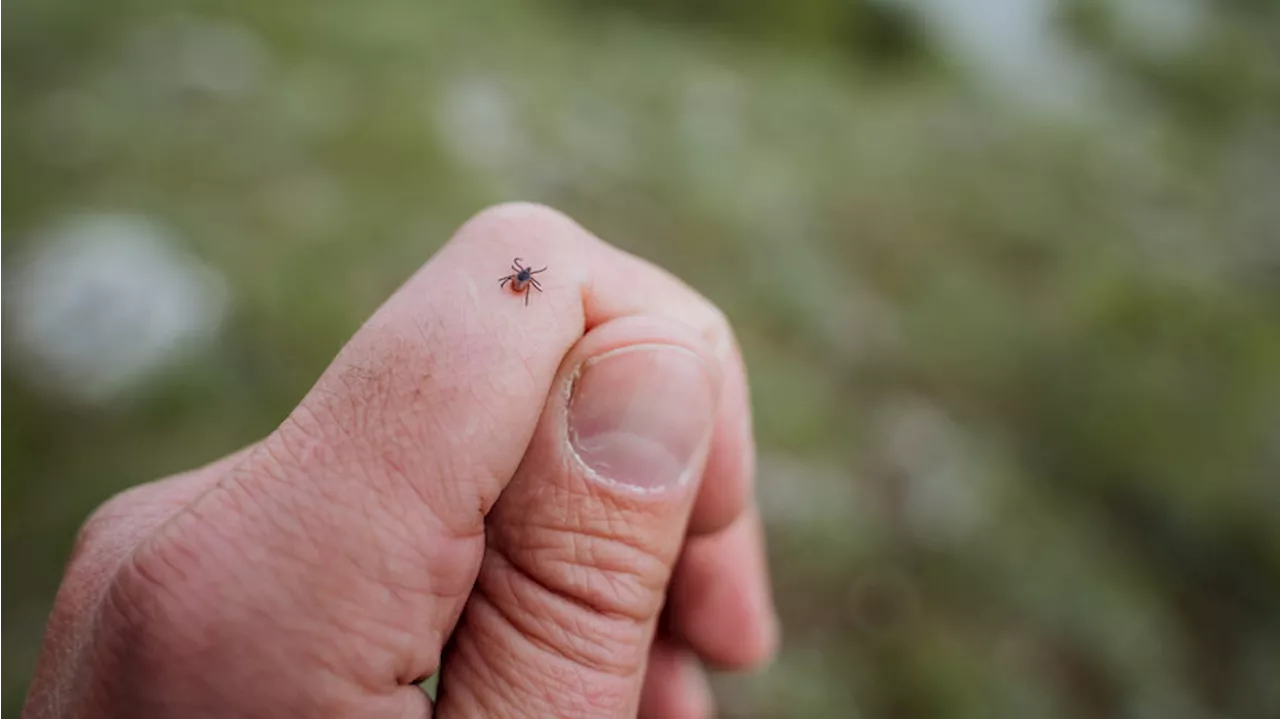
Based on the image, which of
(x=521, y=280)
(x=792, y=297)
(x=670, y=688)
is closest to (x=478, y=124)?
(x=792, y=297)

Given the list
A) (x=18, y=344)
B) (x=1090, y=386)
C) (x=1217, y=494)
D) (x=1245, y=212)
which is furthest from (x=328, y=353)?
(x=1245, y=212)

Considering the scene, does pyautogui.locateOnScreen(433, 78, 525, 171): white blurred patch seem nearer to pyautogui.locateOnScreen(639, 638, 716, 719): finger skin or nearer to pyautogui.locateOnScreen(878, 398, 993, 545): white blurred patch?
pyautogui.locateOnScreen(878, 398, 993, 545): white blurred patch

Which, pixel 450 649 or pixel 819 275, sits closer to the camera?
pixel 450 649

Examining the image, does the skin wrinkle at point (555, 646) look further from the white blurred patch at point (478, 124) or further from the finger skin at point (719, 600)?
the white blurred patch at point (478, 124)

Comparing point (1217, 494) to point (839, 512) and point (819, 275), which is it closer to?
point (839, 512)

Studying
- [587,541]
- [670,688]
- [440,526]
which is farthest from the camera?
[670,688]

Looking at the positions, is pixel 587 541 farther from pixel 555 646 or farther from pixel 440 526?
pixel 440 526
